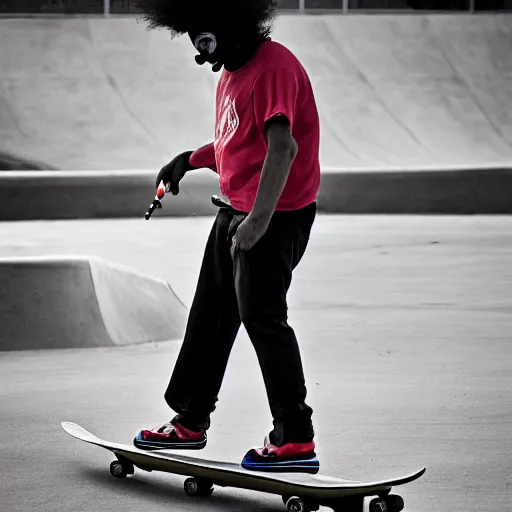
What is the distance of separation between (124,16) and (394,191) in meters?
9.41

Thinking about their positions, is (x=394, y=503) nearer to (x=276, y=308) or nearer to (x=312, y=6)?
(x=276, y=308)

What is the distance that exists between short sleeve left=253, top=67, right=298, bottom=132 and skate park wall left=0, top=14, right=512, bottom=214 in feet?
52.4

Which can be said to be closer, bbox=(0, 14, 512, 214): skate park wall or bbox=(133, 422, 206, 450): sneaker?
bbox=(133, 422, 206, 450): sneaker

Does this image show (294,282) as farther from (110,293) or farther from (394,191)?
(394,191)

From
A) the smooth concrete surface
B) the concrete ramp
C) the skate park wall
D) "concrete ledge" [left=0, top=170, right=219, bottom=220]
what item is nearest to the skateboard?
the concrete ramp

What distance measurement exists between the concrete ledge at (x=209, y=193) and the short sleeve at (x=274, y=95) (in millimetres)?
15316

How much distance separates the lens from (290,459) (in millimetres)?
4285

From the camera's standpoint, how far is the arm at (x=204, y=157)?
15.7 feet

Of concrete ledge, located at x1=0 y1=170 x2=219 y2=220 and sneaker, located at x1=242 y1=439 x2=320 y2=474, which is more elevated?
sneaker, located at x1=242 y1=439 x2=320 y2=474

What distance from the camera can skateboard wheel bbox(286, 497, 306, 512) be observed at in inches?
162

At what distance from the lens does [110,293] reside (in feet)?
25.8

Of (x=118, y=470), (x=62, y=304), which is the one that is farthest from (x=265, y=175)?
(x=62, y=304)

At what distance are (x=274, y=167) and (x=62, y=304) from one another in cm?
374

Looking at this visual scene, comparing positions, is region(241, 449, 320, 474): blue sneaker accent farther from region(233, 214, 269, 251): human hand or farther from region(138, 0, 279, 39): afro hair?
region(138, 0, 279, 39): afro hair
